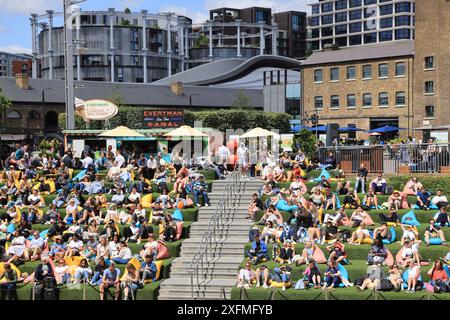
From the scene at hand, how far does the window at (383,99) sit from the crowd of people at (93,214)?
1337 inches

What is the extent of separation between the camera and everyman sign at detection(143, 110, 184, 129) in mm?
44406

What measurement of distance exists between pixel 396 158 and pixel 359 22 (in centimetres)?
11171

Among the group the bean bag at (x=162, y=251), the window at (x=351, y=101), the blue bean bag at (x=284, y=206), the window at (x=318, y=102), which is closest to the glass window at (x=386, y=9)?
the window at (x=318, y=102)

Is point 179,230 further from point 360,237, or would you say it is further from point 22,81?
point 22,81

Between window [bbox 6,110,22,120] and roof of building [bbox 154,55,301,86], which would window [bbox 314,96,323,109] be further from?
window [bbox 6,110,22,120]

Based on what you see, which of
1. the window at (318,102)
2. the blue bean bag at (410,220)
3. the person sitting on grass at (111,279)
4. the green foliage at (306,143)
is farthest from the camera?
the window at (318,102)

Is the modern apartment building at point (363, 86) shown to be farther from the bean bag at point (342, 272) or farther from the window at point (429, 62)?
the bean bag at point (342, 272)

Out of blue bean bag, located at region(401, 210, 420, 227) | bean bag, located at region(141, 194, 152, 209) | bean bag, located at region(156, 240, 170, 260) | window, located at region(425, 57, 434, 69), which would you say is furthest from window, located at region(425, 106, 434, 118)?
bean bag, located at region(156, 240, 170, 260)

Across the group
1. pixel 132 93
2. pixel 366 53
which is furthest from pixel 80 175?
pixel 132 93

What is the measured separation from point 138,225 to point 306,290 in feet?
23.1

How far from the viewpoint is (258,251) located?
20828 mm

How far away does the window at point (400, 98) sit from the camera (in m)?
60.7

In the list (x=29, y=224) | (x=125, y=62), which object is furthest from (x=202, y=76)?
(x=29, y=224)

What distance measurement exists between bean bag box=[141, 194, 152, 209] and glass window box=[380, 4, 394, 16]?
11264cm
